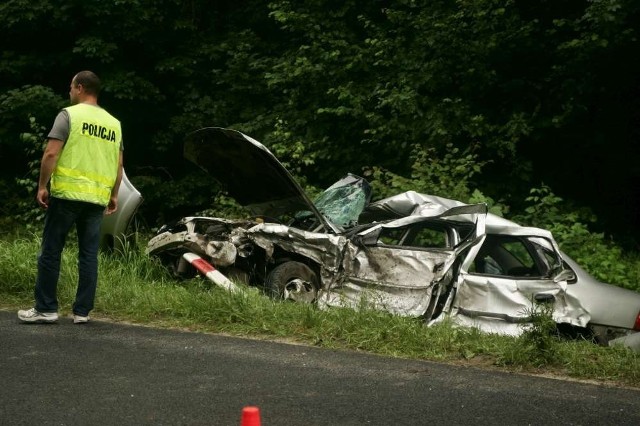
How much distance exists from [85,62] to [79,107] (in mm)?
12445

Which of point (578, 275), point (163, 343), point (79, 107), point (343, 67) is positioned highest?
point (343, 67)

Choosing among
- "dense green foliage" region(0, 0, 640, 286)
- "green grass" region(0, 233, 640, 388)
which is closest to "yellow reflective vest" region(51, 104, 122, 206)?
"green grass" region(0, 233, 640, 388)

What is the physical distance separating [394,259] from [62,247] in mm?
3265

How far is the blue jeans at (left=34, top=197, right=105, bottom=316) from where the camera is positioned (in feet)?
24.1

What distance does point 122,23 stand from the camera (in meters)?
18.3

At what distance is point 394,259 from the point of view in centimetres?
903

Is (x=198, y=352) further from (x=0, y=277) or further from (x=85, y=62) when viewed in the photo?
(x=85, y=62)

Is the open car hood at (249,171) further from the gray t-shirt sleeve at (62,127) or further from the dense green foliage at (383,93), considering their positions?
the dense green foliage at (383,93)

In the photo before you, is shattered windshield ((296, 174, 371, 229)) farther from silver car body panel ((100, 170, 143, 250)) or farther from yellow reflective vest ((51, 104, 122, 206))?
yellow reflective vest ((51, 104, 122, 206))

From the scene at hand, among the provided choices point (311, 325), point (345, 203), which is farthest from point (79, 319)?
point (345, 203)

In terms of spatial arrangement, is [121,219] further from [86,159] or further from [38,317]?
[86,159]

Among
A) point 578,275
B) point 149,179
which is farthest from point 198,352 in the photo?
point 149,179

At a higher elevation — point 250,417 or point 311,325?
point 250,417

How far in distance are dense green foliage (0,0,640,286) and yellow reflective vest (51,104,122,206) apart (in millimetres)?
5979
